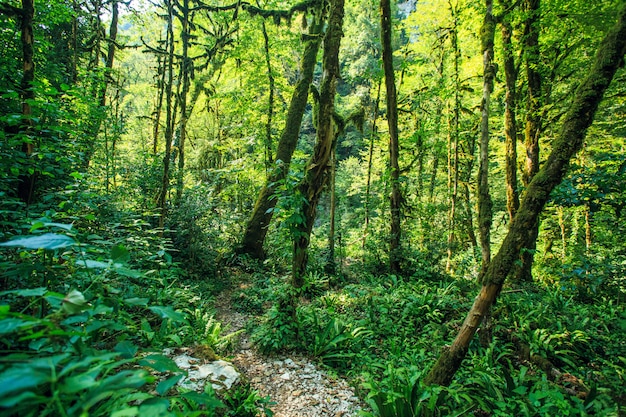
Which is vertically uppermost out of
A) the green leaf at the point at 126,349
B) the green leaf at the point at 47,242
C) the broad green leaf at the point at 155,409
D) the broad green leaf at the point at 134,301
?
the green leaf at the point at 47,242

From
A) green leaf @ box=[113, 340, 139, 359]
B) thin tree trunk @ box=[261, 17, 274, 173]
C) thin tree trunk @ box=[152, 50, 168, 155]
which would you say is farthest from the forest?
thin tree trunk @ box=[152, 50, 168, 155]

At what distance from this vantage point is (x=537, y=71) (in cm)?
884

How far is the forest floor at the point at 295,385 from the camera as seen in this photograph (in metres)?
3.61

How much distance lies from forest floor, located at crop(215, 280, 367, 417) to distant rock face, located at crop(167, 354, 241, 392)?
47 cm

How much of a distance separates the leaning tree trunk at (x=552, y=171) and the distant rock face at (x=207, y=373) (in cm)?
246

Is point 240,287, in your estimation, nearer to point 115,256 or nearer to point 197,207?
point 197,207

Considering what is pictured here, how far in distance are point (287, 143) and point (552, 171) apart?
25.6 feet

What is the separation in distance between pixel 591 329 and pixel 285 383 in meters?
5.78

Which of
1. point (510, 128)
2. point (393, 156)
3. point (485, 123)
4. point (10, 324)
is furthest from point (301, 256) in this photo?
point (510, 128)

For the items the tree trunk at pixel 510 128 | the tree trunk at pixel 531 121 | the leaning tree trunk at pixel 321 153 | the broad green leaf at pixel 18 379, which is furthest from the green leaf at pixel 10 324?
the tree trunk at pixel 531 121

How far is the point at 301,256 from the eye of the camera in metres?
4.95

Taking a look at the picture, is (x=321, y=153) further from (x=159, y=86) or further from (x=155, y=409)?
(x=159, y=86)

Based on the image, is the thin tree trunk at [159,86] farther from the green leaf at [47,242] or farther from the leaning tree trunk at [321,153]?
the green leaf at [47,242]

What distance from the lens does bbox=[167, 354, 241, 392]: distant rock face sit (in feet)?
10.4
